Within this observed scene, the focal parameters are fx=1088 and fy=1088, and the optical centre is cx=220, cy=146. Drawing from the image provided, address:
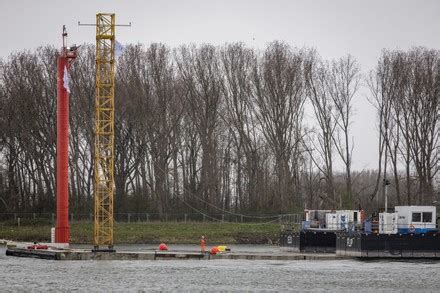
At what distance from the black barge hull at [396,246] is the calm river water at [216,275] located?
103 centimetres

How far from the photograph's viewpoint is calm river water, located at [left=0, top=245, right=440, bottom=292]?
201ft

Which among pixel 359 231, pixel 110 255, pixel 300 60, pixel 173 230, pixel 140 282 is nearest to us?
pixel 140 282

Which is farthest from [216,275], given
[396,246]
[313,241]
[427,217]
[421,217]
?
[313,241]

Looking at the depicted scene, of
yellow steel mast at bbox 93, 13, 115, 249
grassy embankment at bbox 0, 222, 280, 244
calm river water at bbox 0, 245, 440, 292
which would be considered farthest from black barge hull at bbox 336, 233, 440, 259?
grassy embankment at bbox 0, 222, 280, 244

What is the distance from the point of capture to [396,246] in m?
84.0

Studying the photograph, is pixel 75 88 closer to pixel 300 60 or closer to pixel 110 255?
pixel 300 60

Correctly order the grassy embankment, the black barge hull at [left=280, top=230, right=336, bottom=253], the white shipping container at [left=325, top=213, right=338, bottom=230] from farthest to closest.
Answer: the grassy embankment
the white shipping container at [left=325, top=213, right=338, bottom=230]
the black barge hull at [left=280, top=230, right=336, bottom=253]

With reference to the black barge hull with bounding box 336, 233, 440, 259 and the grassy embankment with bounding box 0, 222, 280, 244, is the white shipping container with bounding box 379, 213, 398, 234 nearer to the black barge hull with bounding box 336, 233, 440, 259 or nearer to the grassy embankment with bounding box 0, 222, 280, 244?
the black barge hull with bounding box 336, 233, 440, 259

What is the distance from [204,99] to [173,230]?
16.8 m

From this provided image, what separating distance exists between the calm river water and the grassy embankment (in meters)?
24.7

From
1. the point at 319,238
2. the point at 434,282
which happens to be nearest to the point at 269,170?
the point at 319,238

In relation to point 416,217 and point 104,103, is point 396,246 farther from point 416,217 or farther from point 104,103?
point 104,103

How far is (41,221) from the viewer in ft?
372

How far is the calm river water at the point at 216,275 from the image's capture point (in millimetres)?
61306
